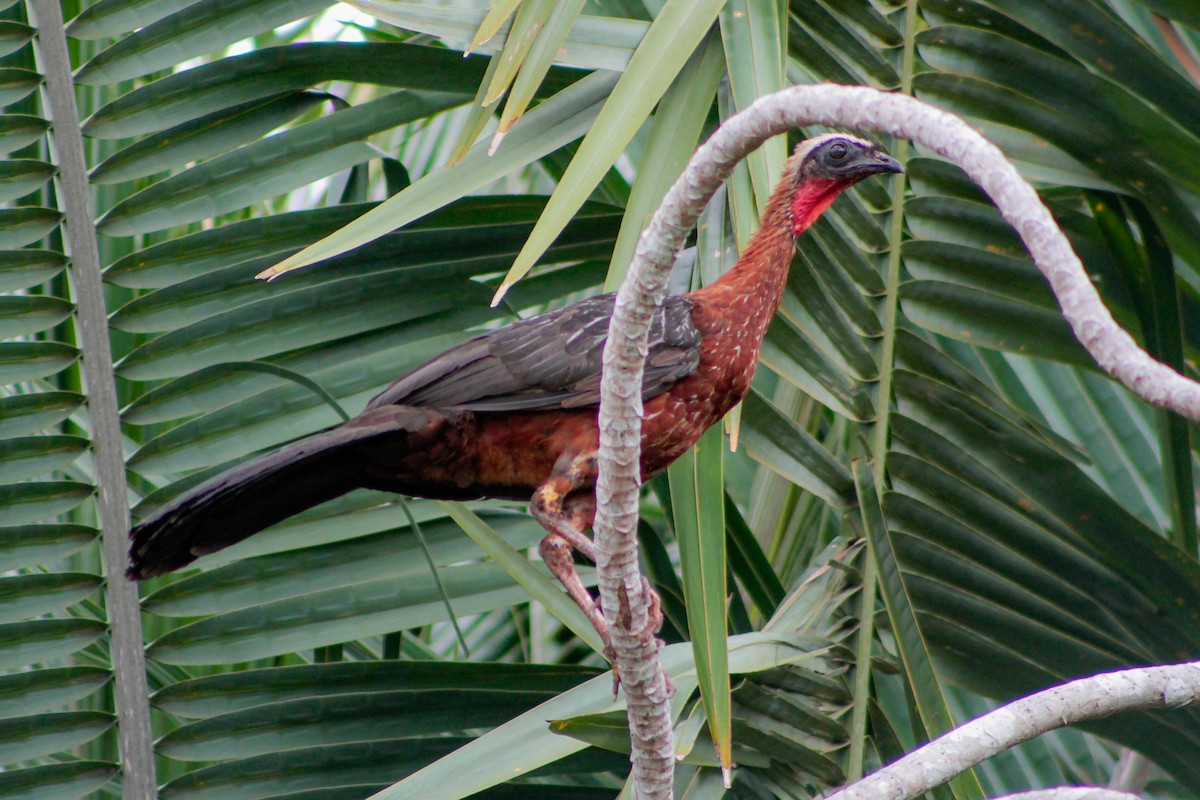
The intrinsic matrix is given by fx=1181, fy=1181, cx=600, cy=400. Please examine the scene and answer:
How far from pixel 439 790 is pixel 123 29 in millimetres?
1611

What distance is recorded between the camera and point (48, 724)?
227 centimetres

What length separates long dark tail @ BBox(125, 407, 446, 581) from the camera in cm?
192

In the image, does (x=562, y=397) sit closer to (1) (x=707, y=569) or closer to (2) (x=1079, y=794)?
(1) (x=707, y=569)

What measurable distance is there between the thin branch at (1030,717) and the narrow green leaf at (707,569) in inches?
16.2

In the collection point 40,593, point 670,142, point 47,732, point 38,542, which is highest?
point 670,142

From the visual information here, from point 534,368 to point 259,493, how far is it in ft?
1.83

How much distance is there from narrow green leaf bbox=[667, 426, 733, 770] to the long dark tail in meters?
0.54

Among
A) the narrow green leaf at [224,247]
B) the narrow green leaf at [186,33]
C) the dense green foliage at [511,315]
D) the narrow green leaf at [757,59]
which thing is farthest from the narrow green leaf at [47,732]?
the narrow green leaf at [757,59]

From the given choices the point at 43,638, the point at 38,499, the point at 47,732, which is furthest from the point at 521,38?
the point at 47,732

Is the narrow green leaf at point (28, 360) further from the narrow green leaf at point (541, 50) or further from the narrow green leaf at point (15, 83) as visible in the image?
the narrow green leaf at point (541, 50)

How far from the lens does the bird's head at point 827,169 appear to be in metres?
2.28

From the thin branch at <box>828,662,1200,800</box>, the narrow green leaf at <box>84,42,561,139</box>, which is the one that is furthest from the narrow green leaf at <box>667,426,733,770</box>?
the narrow green leaf at <box>84,42,561,139</box>

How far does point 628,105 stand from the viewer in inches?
63.7

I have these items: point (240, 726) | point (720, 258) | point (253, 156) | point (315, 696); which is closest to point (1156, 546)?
point (720, 258)
